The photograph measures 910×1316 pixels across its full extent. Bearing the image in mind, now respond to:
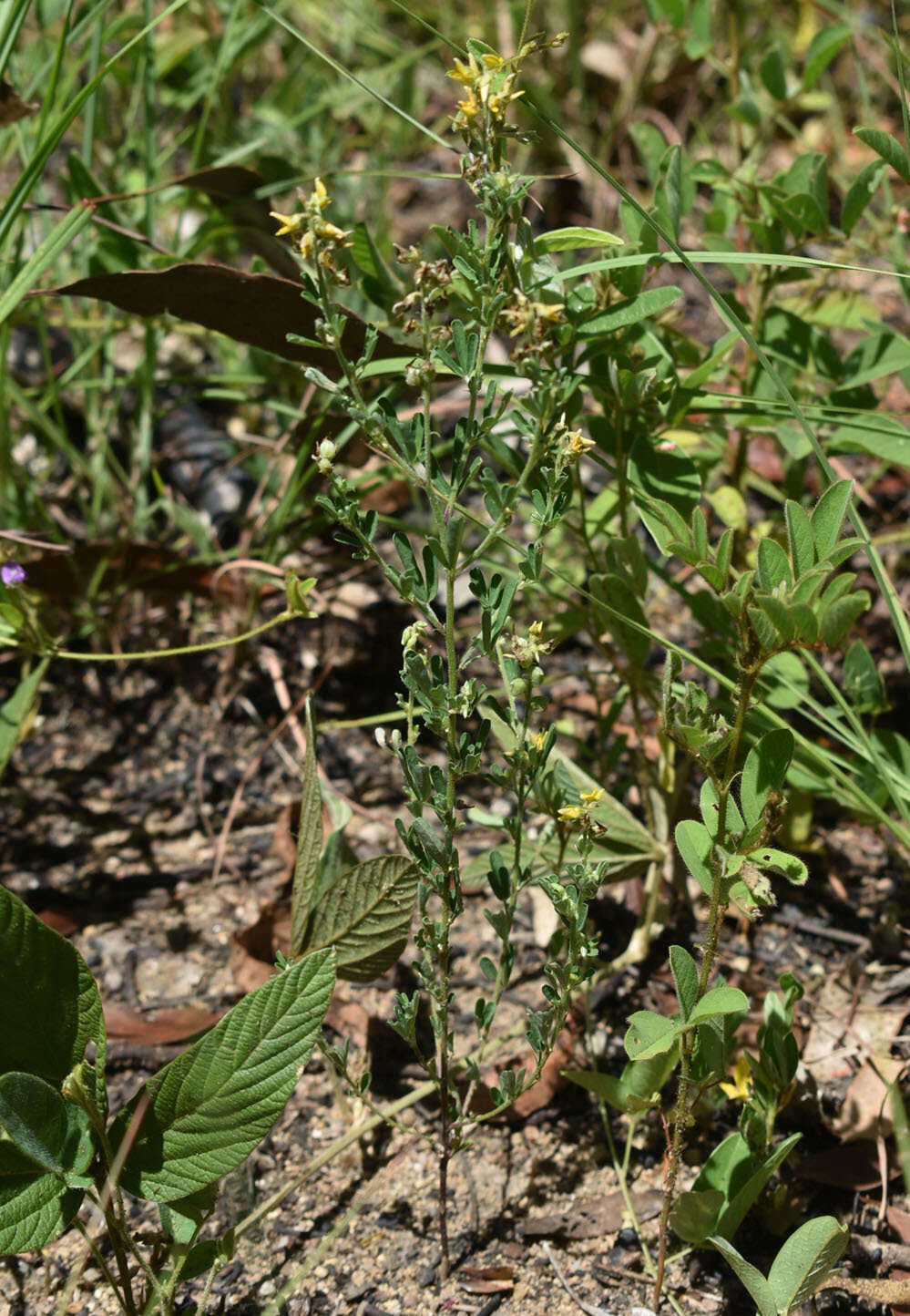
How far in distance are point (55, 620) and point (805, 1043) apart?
4.56 ft

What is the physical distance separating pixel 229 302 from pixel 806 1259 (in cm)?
135

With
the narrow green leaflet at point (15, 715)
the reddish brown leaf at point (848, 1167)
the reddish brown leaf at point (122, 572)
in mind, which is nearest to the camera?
the reddish brown leaf at point (848, 1167)

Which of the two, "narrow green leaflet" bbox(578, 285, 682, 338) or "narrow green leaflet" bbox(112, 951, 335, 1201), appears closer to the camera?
"narrow green leaflet" bbox(112, 951, 335, 1201)

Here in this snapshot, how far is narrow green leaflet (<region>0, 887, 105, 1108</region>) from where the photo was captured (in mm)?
1195

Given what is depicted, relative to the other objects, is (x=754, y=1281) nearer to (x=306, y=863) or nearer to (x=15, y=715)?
(x=306, y=863)

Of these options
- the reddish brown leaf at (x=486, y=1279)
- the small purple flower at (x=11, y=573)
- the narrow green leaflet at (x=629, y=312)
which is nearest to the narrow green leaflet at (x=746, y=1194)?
the reddish brown leaf at (x=486, y=1279)

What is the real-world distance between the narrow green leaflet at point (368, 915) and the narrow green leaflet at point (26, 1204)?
39 centimetres

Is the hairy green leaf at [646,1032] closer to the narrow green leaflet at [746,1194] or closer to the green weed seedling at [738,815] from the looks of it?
the green weed seedling at [738,815]

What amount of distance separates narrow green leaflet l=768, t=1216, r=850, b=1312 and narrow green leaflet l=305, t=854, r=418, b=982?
0.51 metres

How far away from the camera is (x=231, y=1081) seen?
1221mm

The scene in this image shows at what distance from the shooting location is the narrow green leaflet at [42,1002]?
47.1 inches

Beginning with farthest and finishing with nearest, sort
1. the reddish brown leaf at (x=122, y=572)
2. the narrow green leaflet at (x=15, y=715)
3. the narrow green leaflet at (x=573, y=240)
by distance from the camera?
the reddish brown leaf at (x=122, y=572), the narrow green leaflet at (x=15, y=715), the narrow green leaflet at (x=573, y=240)

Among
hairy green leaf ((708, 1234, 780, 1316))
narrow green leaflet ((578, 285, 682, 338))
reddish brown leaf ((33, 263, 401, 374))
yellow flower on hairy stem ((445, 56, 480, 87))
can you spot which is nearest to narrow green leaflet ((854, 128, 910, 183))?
narrow green leaflet ((578, 285, 682, 338))

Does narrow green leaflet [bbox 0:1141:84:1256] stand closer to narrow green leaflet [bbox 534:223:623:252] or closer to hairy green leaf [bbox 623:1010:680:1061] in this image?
hairy green leaf [bbox 623:1010:680:1061]
